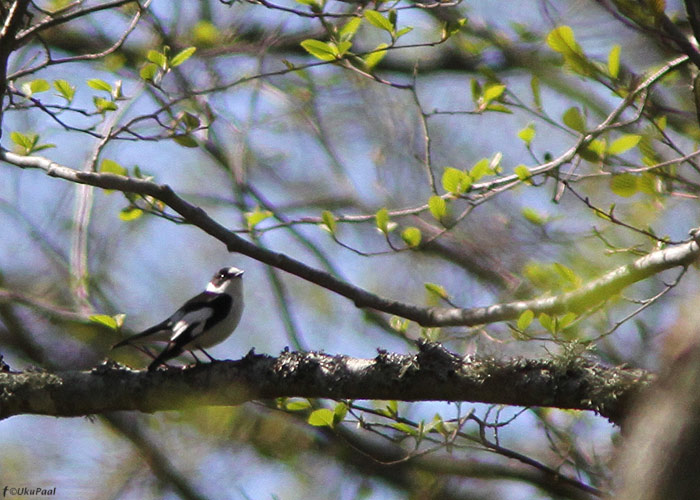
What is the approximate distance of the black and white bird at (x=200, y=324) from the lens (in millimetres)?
4820

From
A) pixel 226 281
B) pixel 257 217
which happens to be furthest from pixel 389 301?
pixel 226 281

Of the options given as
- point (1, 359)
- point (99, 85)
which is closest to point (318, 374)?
point (1, 359)

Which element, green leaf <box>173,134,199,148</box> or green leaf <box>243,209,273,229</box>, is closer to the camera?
green leaf <box>173,134,199,148</box>

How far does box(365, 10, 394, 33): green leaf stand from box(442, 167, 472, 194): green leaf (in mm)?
727

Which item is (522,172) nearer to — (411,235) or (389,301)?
(411,235)

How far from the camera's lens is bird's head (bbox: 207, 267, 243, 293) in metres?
6.14

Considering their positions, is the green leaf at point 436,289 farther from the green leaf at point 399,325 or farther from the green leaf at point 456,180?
the green leaf at point 456,180

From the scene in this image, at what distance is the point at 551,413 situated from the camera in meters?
5.04

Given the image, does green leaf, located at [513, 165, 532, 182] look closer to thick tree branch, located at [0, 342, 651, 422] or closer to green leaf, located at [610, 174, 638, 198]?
green leaf, located at [610, 174, 638, 198]

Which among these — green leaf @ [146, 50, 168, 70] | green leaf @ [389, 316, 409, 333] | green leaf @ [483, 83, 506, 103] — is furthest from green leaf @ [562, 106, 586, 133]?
green leaf @ [146, 50, 168, 70]

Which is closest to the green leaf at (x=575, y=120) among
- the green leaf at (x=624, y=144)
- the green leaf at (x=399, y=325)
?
the green leaf at (x=624, y=144)

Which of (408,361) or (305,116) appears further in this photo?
(305,116)

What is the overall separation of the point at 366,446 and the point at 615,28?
142 inches

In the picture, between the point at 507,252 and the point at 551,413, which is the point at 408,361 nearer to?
the point at 551,413
